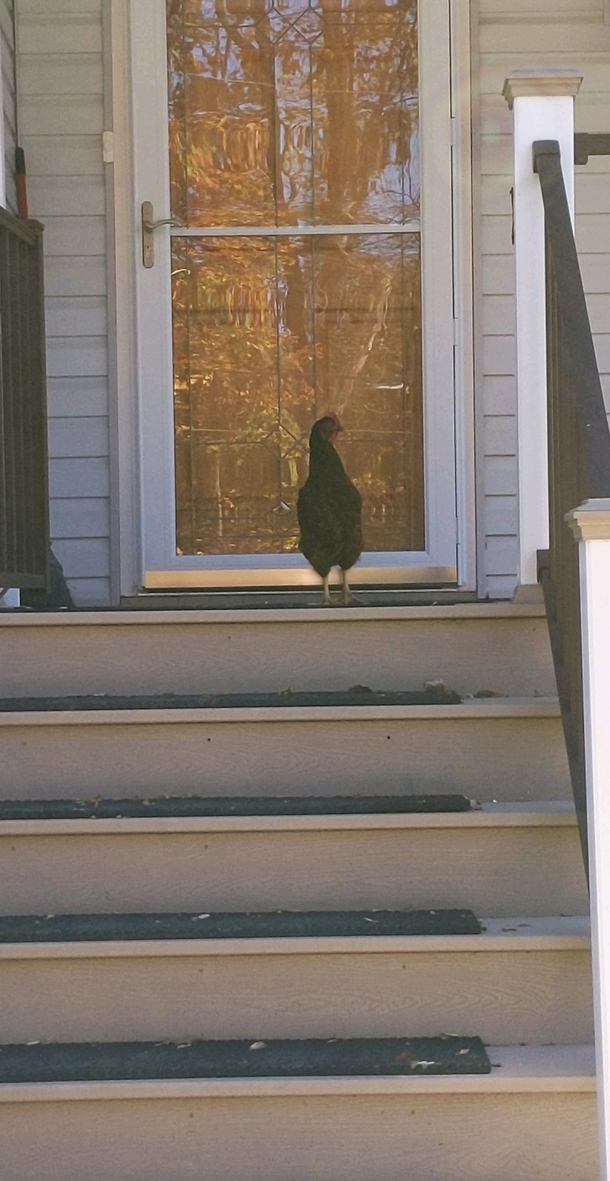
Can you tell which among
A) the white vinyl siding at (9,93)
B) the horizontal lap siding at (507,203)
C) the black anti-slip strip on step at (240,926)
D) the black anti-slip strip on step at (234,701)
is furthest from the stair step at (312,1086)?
the white vinyl siding at (9,93)

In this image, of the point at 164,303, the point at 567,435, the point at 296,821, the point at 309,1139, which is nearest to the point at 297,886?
the point at 296,821

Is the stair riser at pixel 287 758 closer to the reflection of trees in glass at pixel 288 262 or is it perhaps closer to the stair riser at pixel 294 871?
the stair riser at pixel 294 871

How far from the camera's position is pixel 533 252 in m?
3.19

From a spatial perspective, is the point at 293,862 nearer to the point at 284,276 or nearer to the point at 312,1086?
the point at 312,1086

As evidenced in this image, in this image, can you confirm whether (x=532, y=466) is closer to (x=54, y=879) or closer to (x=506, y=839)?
(x=506, y=839)

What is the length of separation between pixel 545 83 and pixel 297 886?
188 centimetres

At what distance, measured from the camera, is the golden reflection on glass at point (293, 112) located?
457 centimetres

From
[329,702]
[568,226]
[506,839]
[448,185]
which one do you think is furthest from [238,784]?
[448,185]

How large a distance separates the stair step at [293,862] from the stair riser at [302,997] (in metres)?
0.20

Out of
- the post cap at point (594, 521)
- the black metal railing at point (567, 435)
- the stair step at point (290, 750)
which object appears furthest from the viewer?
the stair step at point (290, 750)

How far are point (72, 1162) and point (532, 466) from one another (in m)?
1.76

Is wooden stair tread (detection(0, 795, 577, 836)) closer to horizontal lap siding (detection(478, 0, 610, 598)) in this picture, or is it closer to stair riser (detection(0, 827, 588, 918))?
stair riser (detection(0, 827, 588, 918))

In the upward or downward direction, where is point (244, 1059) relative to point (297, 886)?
downward

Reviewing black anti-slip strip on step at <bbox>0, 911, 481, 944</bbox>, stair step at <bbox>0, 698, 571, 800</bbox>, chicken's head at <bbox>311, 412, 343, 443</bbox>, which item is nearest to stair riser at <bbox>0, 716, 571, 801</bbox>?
stair step at <bbox>0, 698, 571, 800</bbox>
